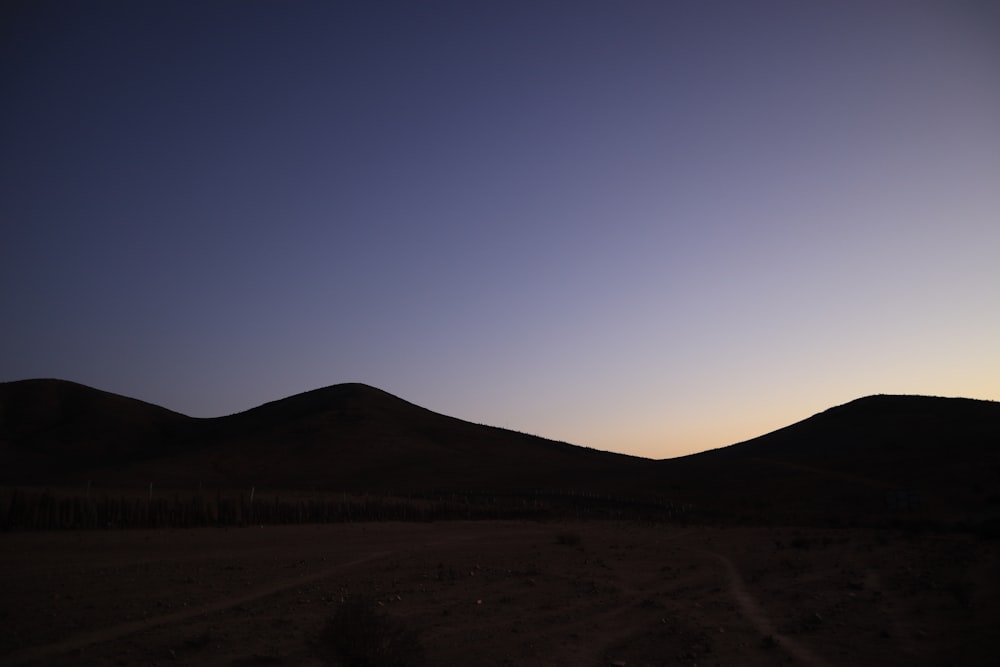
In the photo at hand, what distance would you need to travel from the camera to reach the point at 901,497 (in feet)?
132

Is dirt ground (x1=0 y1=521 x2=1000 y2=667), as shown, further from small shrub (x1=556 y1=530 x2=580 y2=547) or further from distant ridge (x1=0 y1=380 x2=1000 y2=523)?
distant ridge (x1=0 y1=380 x2=1000 y2=523)

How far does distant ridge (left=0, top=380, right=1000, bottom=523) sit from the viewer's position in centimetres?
4928

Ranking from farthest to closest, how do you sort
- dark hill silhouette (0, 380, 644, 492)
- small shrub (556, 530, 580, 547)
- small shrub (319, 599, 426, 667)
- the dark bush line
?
dark hill silhouette (0, 380, 644, 492) → the dark bush line → small shrub (556, 530, 580, 547) → small shrub (319, 599, 426, 667)

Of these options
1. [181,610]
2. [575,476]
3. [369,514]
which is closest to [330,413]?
[575,476]

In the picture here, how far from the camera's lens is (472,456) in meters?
89.5

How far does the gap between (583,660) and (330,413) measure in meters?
100

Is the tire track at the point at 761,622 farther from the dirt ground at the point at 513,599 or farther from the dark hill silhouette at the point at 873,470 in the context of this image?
the dark hill silhouette at the point at 873,470

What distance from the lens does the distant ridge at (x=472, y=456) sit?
49.3 meters

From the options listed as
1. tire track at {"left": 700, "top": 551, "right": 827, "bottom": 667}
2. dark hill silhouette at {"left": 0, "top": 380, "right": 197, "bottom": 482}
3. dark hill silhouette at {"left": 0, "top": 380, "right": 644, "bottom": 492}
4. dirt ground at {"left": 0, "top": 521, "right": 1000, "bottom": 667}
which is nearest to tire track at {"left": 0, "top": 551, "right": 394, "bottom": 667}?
dirt ground at {"left": 0, "top": 521, "right": 1000, "bottom": 667}

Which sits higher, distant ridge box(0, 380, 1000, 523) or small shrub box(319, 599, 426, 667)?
distant ridge box(0, 380, 1000, 523)

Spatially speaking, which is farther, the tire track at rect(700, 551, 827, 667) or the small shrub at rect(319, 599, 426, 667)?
the tire track at rect(700, 551, 827, 667)

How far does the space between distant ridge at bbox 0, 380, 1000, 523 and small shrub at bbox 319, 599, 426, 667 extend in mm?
32197

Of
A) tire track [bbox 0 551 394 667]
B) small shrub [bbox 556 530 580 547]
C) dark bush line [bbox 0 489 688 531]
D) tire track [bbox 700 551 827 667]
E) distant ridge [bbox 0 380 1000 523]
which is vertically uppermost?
distant ridge [bbox 0 380 1000 523]

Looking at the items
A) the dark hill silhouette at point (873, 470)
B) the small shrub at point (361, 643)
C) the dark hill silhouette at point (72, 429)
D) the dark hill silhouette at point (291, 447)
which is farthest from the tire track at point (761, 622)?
the dark hill silhouette at point (72, 429)
